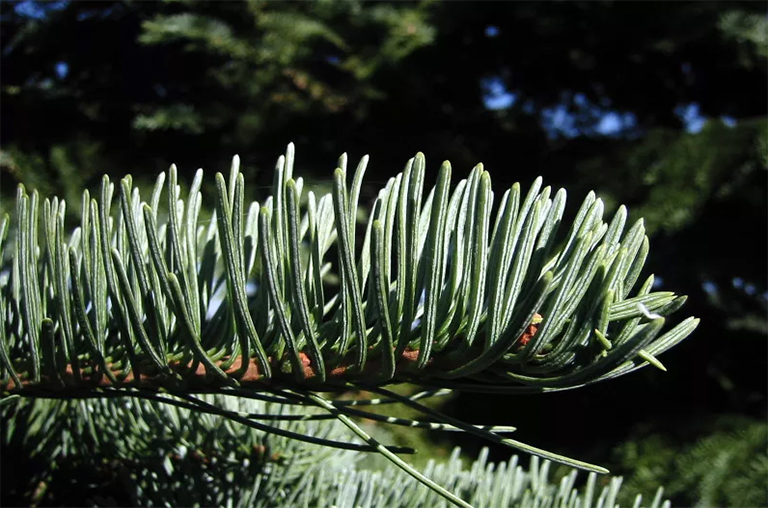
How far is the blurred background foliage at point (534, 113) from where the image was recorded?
0.81m

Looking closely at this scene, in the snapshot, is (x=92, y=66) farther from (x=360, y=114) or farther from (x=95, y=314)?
(x=95, y=314)

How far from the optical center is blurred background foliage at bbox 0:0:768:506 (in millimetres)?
809

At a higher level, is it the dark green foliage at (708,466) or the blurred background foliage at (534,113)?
the blurred background foliage at (534,113)

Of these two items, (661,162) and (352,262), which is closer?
(352,262)

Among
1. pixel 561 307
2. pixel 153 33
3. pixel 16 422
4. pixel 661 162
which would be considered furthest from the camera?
pixel 153 33

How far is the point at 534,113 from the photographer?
84 centimetres

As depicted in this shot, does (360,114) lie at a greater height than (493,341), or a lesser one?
greater

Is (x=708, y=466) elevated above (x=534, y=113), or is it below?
below

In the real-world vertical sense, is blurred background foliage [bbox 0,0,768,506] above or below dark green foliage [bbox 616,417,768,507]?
above

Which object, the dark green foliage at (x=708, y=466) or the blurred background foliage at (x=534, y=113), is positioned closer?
the dark green foliage at (x=708, y=466)

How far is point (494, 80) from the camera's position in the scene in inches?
39.8

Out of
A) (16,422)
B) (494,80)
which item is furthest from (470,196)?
(494,80)

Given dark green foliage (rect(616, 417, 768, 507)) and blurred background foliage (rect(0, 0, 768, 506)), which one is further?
blurred background foliage (rect(0, 0, 768, 506))

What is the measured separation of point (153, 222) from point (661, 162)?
879 mm
